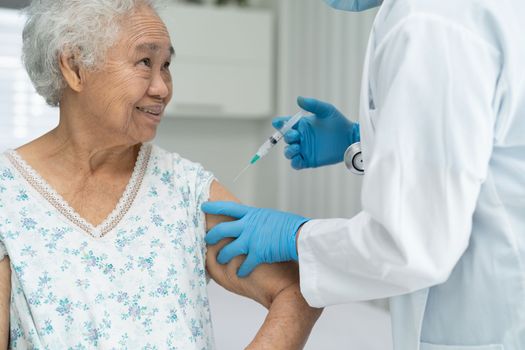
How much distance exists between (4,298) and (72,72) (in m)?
0.50

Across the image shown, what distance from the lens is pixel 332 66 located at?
3133 millimetres

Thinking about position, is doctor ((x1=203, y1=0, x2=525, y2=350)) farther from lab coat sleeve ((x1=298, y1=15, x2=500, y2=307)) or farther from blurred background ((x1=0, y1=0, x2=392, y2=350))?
blurred background ((x1=0, y1=0, x2=392, y2=350))

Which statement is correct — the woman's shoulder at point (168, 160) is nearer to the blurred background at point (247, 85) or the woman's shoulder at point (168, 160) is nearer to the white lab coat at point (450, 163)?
the white lab coat at point (450, 163)

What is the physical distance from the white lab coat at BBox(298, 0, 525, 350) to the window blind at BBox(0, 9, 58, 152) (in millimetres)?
2631

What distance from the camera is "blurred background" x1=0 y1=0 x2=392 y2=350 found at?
309 cm

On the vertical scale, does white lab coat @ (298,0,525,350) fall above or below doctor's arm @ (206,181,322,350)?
above

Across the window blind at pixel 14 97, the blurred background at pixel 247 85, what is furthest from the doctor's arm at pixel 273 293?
the window blind at pixel 14 97

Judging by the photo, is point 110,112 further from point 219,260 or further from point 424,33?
point 424,33

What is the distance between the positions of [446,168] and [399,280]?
0.20 m

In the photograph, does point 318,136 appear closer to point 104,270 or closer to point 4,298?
point 104,270


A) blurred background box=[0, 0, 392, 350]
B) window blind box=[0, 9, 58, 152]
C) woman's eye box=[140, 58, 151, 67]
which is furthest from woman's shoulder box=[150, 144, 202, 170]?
window blind box=[0, 9, 58, 152]

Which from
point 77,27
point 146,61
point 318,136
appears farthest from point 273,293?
point 77,27

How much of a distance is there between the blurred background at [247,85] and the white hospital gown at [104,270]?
4.87 ft

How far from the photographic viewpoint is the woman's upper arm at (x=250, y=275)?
1521 mm
